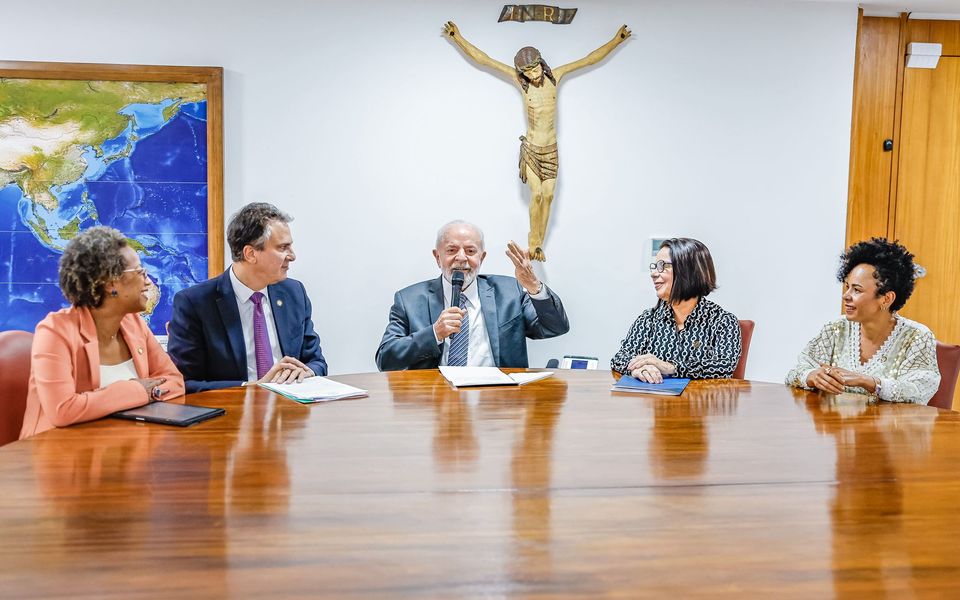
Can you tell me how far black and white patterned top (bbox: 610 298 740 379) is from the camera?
281 centimetres

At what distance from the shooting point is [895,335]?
8.33 feet

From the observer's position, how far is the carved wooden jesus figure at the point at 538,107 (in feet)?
11.8

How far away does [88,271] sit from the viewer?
7.05 feet

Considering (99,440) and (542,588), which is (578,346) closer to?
(99,440)

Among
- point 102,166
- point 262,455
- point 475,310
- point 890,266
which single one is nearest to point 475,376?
point 475,310

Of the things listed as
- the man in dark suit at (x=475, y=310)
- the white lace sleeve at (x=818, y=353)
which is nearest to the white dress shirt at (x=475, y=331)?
the man in dark suit at (x=475, y=310)

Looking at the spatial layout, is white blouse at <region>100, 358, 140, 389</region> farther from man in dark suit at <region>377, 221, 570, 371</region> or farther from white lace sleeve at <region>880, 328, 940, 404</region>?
white lace sleeve at <region>880, 328, 940, 404</region>

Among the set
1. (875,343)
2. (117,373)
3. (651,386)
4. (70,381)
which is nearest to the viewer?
(70,381)

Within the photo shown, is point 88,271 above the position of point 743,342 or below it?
above

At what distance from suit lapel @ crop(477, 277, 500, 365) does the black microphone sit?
4.9 inches

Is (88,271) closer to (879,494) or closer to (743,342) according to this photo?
(879,494)

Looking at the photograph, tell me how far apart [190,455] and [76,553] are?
1.73 feet

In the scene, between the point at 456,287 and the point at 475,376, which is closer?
the point at 475,376

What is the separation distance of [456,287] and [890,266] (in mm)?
1692
